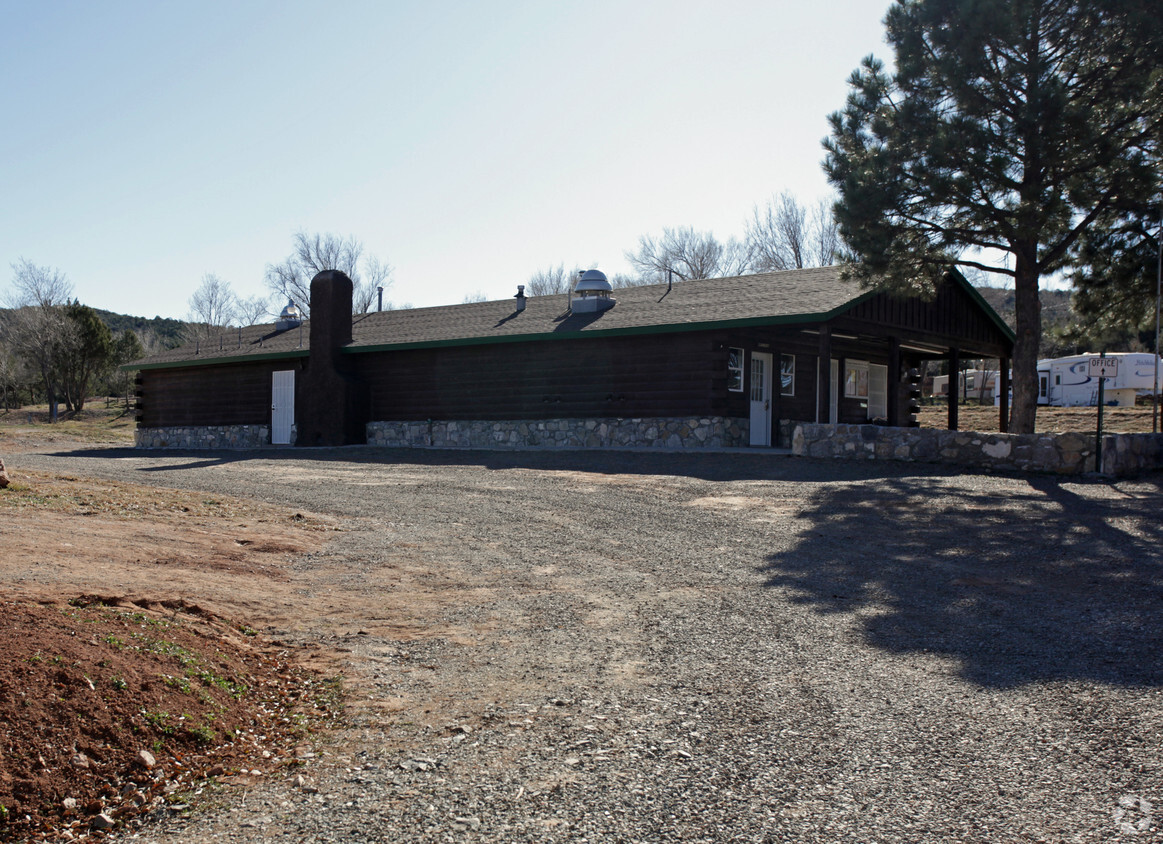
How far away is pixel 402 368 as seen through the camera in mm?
24219

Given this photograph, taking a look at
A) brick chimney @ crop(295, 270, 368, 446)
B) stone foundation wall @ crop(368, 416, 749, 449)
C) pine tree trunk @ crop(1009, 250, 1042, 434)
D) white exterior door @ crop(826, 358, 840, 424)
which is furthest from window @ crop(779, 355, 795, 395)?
brick chimney @ crop(295, 270, 368, 446)

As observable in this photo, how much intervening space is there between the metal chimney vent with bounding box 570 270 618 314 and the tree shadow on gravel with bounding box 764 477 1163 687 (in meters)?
11.2

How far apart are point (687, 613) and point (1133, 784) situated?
307 cm

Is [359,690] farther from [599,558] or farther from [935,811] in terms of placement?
[599,558]

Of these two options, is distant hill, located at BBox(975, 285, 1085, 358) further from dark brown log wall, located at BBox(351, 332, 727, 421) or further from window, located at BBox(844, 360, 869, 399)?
dark brown log wall, located at BBox(351, 332, 727, 421)

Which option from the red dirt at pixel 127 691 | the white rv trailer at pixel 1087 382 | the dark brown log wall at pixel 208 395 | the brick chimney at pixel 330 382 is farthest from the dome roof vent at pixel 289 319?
the white rv trailer at pixel 1087 382

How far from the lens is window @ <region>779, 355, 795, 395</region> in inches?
853

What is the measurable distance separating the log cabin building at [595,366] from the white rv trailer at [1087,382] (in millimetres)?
11350

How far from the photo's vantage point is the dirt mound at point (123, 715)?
10.2 ft

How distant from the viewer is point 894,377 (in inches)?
814

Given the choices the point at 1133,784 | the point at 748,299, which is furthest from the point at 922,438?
the point at 1133,784

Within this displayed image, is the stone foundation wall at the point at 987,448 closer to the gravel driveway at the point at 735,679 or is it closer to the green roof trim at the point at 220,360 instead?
the gravel driveway at the point at 735,679

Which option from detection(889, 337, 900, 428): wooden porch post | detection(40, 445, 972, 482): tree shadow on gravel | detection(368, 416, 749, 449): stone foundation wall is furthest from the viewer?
detection(889, 337, 900, 428): wooden porch post

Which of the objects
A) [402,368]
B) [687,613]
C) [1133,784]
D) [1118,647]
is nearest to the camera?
[1133,784]
